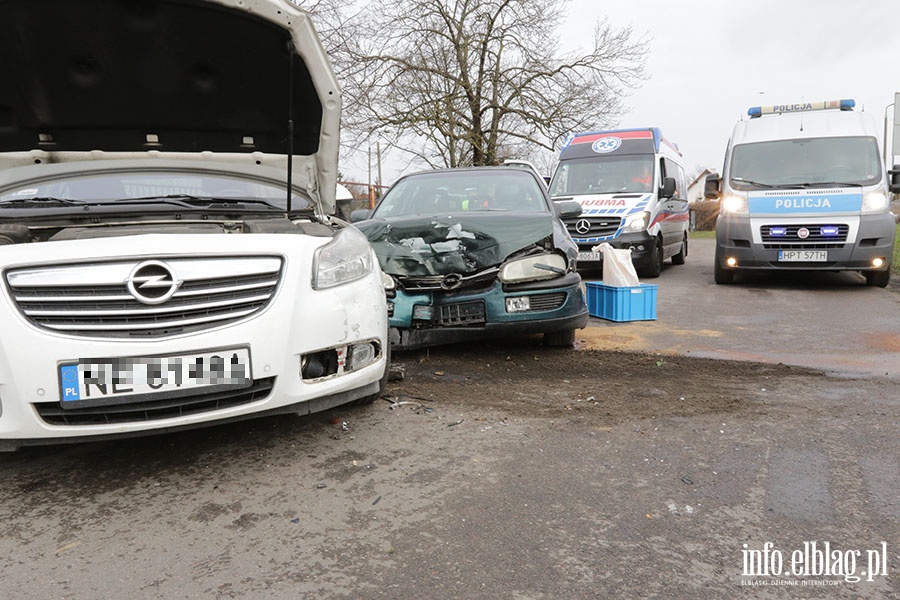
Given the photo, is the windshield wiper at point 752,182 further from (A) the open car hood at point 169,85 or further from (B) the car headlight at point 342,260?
(B) the car headlight at point 342,260

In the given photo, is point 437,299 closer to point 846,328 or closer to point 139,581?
point 139,581

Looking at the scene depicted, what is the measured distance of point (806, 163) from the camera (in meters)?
9.01

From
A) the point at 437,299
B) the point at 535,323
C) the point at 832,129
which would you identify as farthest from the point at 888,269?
the point at 437,299

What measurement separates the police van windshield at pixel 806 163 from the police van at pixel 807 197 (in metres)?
0.01

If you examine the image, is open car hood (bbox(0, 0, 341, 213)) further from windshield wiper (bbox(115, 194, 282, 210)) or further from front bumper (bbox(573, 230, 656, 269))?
front bumper (bbox(573, 230, 656, 269))

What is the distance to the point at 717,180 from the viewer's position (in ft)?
33.6

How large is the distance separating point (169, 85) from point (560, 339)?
326cm

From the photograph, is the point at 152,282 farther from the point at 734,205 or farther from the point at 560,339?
the point at 734,205

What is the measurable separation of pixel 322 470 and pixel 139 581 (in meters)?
0.95

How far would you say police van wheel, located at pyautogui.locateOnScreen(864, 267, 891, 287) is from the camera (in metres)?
8.73

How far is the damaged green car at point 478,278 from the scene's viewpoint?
4652mm

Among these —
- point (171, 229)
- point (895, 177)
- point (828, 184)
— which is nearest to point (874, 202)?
point (828, 184)

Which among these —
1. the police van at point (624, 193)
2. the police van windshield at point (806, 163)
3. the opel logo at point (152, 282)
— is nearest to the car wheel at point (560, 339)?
the opel logo at point (152, 282)

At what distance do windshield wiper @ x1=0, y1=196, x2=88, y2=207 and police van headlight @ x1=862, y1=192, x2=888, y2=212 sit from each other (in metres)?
8.74
